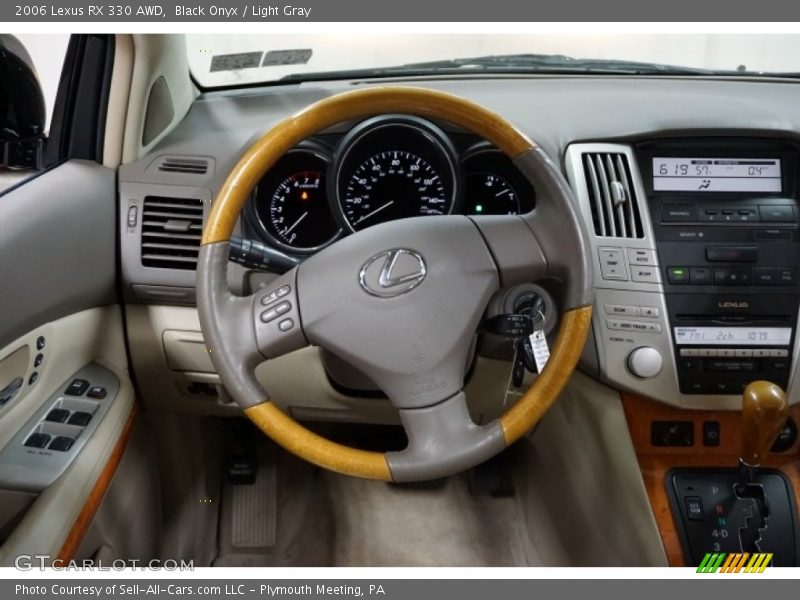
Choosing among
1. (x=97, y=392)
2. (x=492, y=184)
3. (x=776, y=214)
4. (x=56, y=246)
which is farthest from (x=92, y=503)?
(x=776, y=214)

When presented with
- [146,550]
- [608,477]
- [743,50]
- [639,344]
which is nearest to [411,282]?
[639,344]

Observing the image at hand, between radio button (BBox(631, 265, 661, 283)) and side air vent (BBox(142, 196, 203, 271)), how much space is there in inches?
35.6

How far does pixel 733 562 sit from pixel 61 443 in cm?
133

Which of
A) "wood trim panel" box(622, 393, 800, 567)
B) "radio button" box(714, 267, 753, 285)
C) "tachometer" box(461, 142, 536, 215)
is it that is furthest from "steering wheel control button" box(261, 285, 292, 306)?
"radio button" box(714, 267, 753, 285)

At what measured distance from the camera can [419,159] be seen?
4.71 feet

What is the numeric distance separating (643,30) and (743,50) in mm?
394

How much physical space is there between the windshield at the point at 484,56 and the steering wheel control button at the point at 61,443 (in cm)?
94

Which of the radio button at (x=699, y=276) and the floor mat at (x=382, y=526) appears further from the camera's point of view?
the floor mat at (x=382, y=526)

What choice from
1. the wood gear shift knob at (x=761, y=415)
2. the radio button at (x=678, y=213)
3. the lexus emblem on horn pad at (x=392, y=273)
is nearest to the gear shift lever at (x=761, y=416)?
the wood gear shift knob at (x=761, y=415)

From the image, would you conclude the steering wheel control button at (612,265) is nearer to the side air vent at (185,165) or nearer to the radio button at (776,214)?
the radio button at (776,214)

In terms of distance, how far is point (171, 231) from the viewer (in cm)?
150

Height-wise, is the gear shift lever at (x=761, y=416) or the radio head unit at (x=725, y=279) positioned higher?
the radio head unit at (x=725, y=279)

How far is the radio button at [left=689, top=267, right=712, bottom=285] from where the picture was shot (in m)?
1.46

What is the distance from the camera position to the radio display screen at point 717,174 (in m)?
1.51
